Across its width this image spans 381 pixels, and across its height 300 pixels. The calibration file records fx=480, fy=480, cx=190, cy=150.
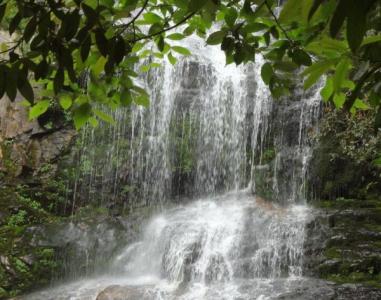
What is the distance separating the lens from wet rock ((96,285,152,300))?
23.4ft

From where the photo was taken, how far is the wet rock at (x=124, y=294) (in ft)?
23.4

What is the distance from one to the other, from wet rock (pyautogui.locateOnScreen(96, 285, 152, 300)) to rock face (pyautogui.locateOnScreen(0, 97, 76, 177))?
15.4 ft

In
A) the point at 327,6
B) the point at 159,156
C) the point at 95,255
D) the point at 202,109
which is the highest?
the point at 202,109

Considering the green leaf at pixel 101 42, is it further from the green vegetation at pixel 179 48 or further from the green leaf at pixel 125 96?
the green leaf at pixel 125 96

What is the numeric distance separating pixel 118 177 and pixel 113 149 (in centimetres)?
76

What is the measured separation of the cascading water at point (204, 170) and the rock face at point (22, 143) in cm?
85

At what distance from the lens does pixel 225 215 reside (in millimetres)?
9742

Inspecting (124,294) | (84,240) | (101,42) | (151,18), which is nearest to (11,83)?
(101,42)

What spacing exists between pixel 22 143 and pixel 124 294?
17.7 ft

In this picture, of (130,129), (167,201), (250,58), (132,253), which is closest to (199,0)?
(250,58)

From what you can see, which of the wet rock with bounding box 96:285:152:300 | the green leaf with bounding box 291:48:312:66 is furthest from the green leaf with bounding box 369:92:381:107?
the wet rock with bounding box 96:285:152:300

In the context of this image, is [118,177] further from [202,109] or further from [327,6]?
[327,6]

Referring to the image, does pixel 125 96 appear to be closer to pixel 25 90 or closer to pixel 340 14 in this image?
pixel 25 90

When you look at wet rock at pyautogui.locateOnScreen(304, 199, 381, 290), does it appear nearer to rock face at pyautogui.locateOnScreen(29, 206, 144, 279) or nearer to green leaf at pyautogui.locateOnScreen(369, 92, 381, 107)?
rock face at pyautogui.locateOnScreen(29, 206, 144, 279)
